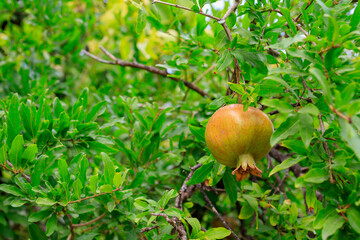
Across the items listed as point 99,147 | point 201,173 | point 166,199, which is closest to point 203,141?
point 201,173

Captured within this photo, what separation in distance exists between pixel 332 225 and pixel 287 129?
233 millimetres

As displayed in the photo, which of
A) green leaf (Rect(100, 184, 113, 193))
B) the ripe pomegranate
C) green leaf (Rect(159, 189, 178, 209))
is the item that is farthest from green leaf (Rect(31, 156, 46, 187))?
the ripe pomegranate

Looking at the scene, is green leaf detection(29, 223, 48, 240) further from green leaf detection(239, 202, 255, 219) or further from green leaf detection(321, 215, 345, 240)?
green leaf detection(321, 215, 345, 240)

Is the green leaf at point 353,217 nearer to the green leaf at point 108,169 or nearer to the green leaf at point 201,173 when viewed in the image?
the green leaf at point 201,173

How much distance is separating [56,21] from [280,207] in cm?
189

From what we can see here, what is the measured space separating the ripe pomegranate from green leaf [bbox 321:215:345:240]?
229 mm

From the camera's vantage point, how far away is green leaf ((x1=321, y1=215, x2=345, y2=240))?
656 millimetres

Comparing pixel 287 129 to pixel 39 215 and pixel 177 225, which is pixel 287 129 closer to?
pixel 177 225

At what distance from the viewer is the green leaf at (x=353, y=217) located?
65 cm

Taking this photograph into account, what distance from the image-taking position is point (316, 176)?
0.71 m

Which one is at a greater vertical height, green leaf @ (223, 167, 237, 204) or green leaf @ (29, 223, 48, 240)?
green leaf @ (223, 167, 237, 204)

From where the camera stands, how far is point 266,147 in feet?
2.81

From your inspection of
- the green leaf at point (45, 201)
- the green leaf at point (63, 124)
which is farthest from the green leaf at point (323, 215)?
the green leaf at point (63, 124)

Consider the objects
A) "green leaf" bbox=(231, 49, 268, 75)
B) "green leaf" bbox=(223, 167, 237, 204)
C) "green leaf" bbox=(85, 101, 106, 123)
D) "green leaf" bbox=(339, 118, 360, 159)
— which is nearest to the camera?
"green leaf" bbox=(339, 118, 360, 159)
